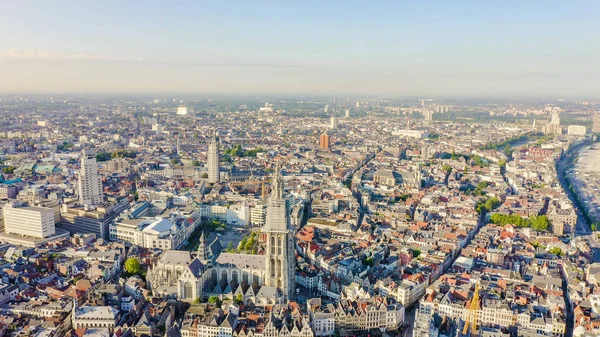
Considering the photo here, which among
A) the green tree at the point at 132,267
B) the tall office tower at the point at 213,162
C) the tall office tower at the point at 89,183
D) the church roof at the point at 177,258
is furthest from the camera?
the tall office tower at the point at 213,162

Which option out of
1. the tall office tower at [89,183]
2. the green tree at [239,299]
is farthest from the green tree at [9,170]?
the green tree at [239,299]

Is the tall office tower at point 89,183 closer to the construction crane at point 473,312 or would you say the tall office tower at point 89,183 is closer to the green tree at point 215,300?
the green tree at point 215,300

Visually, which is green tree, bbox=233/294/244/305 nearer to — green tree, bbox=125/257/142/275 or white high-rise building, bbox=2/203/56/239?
green tree, bbox=125/257/142/275

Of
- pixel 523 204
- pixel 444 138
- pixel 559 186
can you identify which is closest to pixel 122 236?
pixel 523 204

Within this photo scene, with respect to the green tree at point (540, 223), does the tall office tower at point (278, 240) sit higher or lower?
higher

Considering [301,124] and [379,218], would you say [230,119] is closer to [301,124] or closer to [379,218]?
[301,124]

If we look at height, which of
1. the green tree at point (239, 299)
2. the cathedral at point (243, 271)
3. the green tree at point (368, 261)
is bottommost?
the green tree at point (368, 261)
